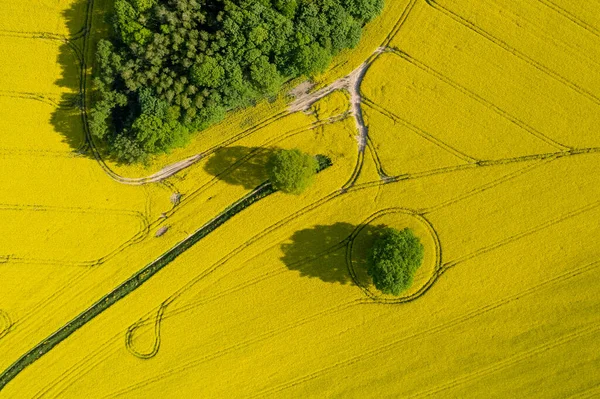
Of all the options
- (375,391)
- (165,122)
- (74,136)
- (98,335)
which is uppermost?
(165,122)

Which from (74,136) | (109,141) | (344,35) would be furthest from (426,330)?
(74,136)

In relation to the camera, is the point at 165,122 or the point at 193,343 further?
the point at 193,343

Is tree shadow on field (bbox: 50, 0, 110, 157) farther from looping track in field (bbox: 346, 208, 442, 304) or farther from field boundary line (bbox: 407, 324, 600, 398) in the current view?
field boundary line (bbox: 407, 324, 600, 398)

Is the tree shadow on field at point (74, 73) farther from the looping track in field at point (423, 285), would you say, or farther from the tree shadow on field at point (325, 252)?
the looping track in field at point (423, 285)

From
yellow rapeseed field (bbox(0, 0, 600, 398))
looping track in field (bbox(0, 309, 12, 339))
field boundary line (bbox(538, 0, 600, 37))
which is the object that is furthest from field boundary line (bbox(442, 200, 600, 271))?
looping track in field (bbox(0, 309, 12, 339))

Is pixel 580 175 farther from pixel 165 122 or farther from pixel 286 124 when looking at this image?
pixel 165 122

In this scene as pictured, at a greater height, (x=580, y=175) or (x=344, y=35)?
(x=344, y=35)
